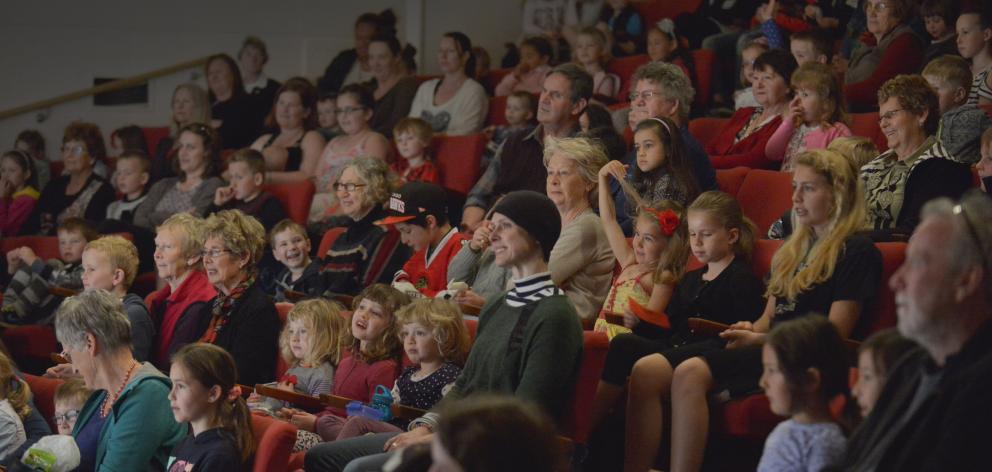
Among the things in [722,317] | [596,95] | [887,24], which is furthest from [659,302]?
[596,95]

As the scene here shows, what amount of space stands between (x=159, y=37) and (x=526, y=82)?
7.74ft

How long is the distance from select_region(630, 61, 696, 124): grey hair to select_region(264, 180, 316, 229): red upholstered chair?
5.62 ft

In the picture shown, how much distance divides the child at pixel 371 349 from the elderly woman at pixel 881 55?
2280mm

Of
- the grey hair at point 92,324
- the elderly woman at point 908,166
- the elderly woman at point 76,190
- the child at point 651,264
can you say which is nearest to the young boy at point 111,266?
the grey hair at point 92,324

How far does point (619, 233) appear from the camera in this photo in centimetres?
404

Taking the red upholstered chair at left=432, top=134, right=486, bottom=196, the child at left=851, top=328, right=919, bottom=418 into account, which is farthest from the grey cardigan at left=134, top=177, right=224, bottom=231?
the child at left=851, top=328, right=919, bottom=418

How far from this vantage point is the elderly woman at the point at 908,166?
3.89m

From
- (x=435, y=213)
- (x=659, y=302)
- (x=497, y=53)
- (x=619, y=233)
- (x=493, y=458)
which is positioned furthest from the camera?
(x=497, y=53)

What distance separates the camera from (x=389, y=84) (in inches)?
276

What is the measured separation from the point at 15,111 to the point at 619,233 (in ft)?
15.4

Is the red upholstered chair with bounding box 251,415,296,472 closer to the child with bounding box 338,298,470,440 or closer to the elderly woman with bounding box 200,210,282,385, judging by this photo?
the child with bounding box 338,298,470,440

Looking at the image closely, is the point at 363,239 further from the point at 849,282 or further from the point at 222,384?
the point at 849,282

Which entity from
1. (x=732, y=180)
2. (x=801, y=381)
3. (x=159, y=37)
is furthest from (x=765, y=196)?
(x=159, y=37)

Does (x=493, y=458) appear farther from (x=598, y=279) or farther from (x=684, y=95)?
(x=684, y=95)
